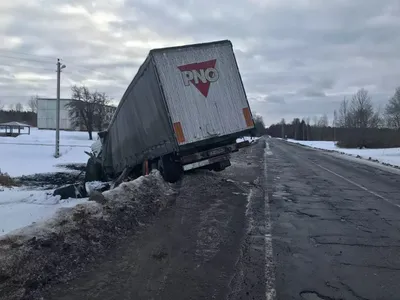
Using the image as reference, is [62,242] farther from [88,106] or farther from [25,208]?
[88,106]

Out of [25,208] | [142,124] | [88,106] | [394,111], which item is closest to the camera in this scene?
[25,208]

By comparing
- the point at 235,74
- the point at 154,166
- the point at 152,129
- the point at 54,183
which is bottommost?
the point at 54,183

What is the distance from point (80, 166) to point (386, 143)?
42.5 m

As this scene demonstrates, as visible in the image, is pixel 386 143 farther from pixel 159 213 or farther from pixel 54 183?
pixel 159 213

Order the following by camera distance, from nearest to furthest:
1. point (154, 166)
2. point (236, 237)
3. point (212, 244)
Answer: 1. point (212, 244)
2. point (236, 237)
3. point (154, 166)

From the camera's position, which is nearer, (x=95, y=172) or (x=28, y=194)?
(x=28, y=194)

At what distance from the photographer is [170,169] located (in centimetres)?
1338

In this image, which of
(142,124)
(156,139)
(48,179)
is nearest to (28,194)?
(142,124)

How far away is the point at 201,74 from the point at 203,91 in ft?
1.83

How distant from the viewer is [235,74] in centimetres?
1345

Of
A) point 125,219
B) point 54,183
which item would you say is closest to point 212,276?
point 125,219

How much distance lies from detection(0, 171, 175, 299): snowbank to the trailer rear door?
12.9 feet

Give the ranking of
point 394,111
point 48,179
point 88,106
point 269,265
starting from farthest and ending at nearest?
point 88,106 → point 394,111 → point 48,179 → point 269,265

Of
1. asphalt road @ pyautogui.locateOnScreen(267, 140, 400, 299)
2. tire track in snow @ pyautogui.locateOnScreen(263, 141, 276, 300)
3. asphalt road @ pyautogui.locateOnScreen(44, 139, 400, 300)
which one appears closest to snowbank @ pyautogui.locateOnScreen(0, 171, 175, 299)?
asphalt road @ pyautogui.locateOnScreen(44, 139, 400, 300)
